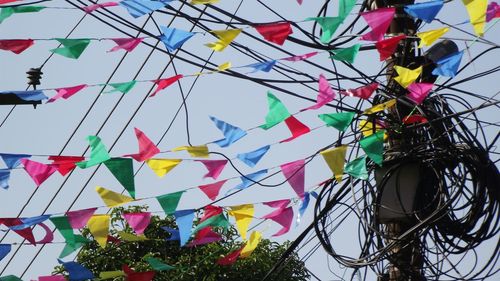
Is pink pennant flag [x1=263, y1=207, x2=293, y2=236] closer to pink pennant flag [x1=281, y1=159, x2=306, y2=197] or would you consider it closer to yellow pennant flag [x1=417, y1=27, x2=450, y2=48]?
pink pennant flag [x1=281, y1=159, x2=306, y2=197]

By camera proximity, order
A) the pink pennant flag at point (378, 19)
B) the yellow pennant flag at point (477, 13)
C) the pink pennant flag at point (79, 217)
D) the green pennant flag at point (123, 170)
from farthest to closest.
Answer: the pink pennant flag at point (79, 217) → the green pennant flag at point (123, 170) → the pink pennant flag at point (378, 19) → the yellow pennant flag at point (477, 13)

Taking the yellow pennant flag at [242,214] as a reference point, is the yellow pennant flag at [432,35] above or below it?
above

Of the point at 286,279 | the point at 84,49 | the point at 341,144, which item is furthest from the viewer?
the point at 286,279

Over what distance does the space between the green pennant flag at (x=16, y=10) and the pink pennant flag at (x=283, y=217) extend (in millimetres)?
2368

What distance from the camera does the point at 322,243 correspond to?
1080 centimetres

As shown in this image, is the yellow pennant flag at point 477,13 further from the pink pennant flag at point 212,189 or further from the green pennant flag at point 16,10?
the green pennant flag at point 16,10

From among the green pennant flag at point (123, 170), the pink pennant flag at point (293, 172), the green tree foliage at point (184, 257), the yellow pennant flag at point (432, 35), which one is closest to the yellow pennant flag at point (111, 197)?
the green pennant flag at point (123, 170)

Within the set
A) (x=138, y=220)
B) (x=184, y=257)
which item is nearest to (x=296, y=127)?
(x=138, y=220)

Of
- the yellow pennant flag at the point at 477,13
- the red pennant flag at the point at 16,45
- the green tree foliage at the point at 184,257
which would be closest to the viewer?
the yellow pennant flag at the point at 477,13

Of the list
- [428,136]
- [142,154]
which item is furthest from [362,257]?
[142,154]

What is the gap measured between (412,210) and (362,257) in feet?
1.73

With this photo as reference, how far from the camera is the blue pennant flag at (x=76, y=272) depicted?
35.0ft

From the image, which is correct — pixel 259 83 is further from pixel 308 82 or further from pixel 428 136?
pixel 428 136

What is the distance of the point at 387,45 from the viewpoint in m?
9.95
